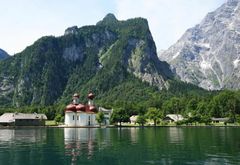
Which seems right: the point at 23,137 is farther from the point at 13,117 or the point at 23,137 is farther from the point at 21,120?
the point at 13,117

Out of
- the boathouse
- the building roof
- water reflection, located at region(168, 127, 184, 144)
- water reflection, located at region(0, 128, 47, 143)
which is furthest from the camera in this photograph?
the building roof

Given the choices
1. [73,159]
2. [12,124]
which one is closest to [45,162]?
[73,159]

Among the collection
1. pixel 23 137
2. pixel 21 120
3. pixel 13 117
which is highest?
pixel 13 117

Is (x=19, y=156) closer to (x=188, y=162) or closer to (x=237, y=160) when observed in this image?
(x=188, y=162)

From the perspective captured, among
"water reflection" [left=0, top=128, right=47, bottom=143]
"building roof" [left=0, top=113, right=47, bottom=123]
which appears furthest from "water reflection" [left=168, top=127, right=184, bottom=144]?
"building roof" [left=0, top=113, right=47, bottom=123]

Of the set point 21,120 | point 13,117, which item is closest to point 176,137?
point 21,120

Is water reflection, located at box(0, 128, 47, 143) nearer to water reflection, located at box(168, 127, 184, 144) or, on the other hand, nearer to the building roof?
water reflection, located at box(168, 127, 184, 144)

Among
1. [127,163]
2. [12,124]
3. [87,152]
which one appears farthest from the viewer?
[12,124]

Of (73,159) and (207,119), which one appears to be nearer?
(73,159)

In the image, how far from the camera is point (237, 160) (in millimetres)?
52312

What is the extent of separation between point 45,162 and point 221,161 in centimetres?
2198

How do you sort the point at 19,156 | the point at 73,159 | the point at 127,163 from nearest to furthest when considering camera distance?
1. the point at 127,163
2. the point at 73,159
3. the point at 19,156

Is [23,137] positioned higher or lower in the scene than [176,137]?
higher

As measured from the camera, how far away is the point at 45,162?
51.5 meters
